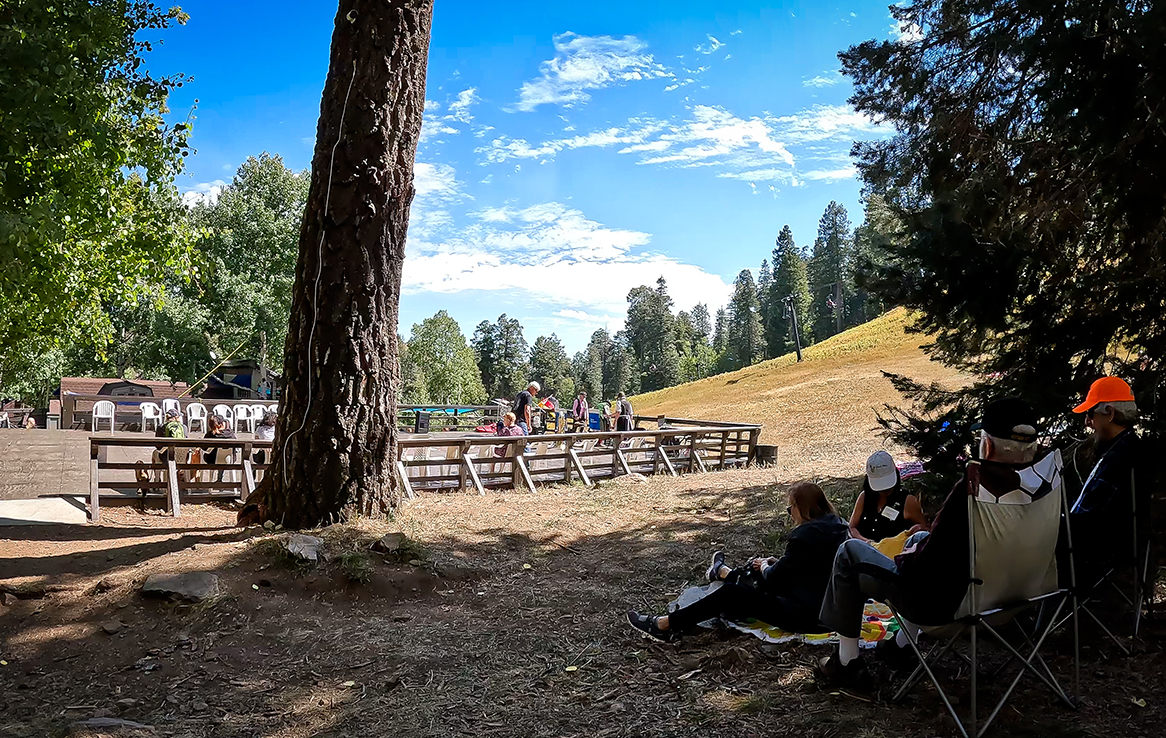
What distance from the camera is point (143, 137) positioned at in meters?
10.3

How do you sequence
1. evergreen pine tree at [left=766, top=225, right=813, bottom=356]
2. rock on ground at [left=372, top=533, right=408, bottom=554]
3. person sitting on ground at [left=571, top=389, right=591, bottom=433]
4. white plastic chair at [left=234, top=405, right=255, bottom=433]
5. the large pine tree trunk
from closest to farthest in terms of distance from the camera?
rock on ground at [left=372, top=533, right=408, bottom=554] → the large pine tree trunk → white plastic chair at [left=234, top=405, right=255, bottom=433] → person sitting on ground at [left=571, top=389, right=591, bottom=433] → evergreen pine tree at [left=766, top=225, right=813, bottom=356]

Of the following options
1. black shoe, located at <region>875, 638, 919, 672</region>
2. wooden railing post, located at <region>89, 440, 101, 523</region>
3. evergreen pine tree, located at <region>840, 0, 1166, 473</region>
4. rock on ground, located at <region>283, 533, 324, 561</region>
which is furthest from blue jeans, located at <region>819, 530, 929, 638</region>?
wooden railing post, located at <region>89, 440, 101, 523</region>

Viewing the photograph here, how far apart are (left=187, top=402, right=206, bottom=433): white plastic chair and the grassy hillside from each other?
44.2 ft

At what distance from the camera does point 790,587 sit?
4426 mm

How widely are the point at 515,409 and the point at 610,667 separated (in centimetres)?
1108

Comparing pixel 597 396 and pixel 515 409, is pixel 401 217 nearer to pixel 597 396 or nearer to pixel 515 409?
pixel 515 409

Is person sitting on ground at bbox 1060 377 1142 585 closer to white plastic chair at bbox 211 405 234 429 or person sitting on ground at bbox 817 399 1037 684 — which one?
person sitting on ground at bbox 817 399 1037 684

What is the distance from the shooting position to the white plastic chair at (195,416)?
1825cm

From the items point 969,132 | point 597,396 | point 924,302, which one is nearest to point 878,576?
point 924,302

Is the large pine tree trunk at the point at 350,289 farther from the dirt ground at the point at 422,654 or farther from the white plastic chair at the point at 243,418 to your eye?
the white plastic chair at the point at 243,418

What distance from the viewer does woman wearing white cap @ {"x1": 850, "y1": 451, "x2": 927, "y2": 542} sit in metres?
4.79

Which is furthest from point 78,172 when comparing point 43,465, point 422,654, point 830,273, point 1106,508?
point 830,273

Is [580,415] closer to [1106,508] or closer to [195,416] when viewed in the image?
[195,416]

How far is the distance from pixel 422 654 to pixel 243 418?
16.5m
